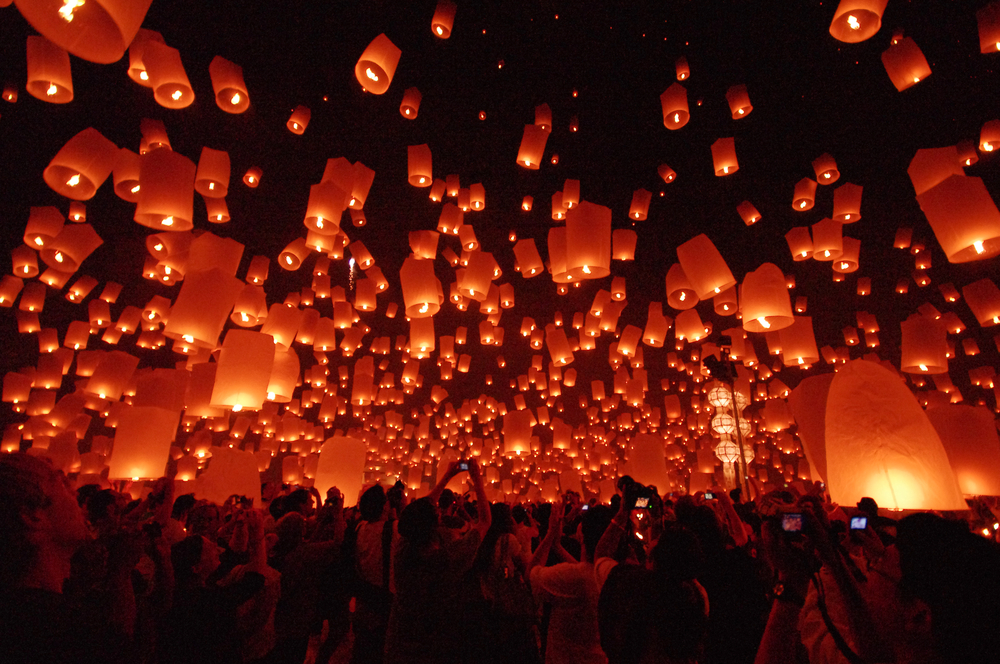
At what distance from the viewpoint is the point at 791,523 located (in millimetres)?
1508

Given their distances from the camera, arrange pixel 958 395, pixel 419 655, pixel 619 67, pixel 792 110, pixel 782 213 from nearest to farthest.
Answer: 1. pixel 419 655
2. pixel 619 67
3. pixel 792 110
4. pixel 782 213
5. pixel 958 395

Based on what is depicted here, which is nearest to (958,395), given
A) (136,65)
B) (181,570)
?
(181,570)

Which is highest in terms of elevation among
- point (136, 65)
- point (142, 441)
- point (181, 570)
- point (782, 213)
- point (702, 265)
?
point (782, 213)

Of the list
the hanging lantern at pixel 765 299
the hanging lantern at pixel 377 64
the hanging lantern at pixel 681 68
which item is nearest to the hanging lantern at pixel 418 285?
the hanging lantern at pixel 377 64

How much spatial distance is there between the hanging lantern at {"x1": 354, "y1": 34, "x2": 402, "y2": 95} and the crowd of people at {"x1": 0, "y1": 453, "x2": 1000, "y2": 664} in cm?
276

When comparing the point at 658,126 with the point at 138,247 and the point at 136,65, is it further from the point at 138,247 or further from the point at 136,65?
the point at 138,247

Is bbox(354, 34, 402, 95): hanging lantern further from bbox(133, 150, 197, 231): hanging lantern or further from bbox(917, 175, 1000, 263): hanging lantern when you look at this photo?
bbox(917, 175, 1000, 263): hanging lantern

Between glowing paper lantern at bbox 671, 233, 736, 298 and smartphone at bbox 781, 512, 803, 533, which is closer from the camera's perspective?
smartphone at bbox 781, 512, 803, 533

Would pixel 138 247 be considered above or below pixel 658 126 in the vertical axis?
below

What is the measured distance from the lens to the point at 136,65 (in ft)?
11.4

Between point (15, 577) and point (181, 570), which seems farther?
point (181, 570)

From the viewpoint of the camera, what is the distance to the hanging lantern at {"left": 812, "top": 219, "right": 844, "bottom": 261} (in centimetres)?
447

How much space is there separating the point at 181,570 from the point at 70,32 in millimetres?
2100

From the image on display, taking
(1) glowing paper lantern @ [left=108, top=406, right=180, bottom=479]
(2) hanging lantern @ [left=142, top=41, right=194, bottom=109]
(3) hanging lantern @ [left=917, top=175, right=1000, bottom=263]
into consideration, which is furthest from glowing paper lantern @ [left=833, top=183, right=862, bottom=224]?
(1) glowing paper lantern @ [left=108, top=406, right=180, bottom=479]
